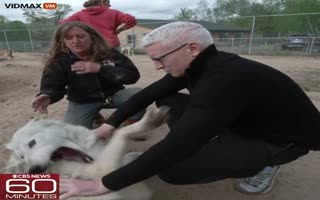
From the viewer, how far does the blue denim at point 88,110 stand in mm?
3330

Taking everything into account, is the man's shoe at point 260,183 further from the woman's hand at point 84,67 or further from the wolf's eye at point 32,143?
the woman's hand at point 84,67

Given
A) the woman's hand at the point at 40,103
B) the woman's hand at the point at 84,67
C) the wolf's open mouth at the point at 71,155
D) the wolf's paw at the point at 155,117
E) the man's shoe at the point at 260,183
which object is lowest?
the man's shoe at the point at 260,183

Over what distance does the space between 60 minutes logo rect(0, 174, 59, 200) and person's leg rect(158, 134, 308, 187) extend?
2.08 feet

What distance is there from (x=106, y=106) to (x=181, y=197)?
1451 mm

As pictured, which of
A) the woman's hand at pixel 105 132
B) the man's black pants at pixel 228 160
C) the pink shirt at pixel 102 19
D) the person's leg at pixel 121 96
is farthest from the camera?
the pink shirt at pixel 102 19

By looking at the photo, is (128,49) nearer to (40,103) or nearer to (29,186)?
(40,103)

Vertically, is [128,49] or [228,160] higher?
[228,160]

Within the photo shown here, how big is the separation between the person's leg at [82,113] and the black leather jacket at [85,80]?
5 centimetres

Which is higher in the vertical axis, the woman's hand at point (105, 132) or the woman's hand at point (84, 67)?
the woman's hand at point (84, 67)

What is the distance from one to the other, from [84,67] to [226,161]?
1.57 metres

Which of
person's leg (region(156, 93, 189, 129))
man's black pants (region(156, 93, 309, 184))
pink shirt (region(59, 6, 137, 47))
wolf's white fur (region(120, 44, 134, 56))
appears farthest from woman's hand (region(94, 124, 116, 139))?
wolf's white fur (region(120, 44, 134, 56))

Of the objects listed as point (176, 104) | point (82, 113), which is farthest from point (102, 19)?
point (176, 104)

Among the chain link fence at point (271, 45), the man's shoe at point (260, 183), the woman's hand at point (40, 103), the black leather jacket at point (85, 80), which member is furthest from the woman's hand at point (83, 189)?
the chain link fence at point (271, 45)

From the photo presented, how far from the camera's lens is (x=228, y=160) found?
2.04m
